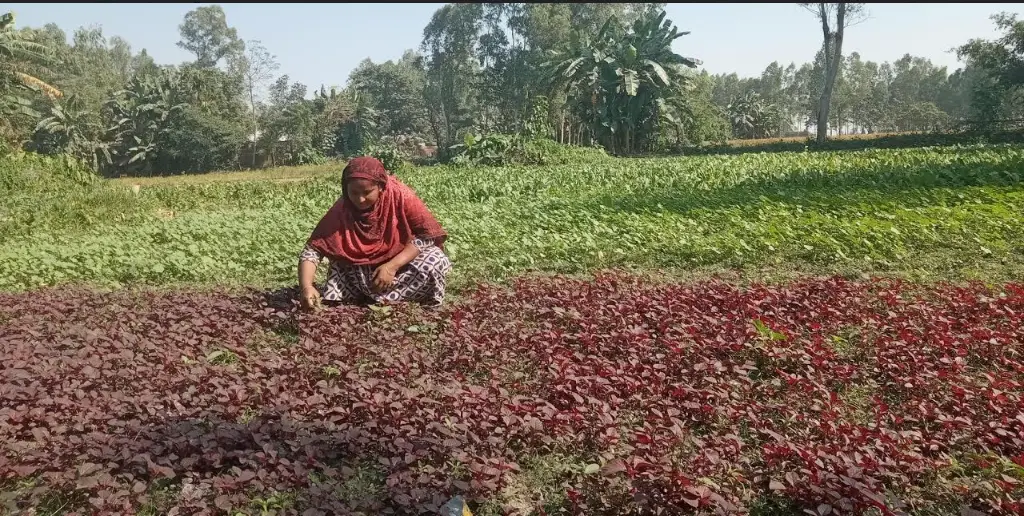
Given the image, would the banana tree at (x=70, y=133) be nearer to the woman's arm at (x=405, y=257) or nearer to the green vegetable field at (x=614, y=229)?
the green vegetable field at (x=614, y=229)

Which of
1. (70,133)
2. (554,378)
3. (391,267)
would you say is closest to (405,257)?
(391,267)

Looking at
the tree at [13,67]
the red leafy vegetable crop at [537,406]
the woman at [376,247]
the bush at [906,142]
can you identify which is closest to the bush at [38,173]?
the tree at [13,67]

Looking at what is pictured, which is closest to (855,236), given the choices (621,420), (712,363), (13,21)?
(712,363)

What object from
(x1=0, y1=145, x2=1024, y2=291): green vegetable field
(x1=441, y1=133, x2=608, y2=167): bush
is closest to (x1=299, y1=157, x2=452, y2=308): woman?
(x1=0, y1=145, x2=1024, y2=291): green vegetable field

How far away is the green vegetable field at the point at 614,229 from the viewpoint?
6.77m

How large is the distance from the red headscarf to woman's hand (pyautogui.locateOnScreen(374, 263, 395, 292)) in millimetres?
144

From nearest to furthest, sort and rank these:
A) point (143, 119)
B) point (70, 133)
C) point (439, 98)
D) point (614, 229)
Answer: point (614, 229) < point (70, 133) < point (143, 119) < point (439, 98)

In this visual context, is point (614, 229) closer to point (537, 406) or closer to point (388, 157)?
point (537, 406)

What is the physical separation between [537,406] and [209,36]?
61.2m

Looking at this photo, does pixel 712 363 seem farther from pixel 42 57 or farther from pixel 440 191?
pixel 42 57

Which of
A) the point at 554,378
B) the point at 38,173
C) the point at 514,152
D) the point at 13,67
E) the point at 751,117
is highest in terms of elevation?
the point at 13,67

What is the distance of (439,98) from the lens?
153 ft

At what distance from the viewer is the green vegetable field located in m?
6.77

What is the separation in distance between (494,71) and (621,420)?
4089cm
